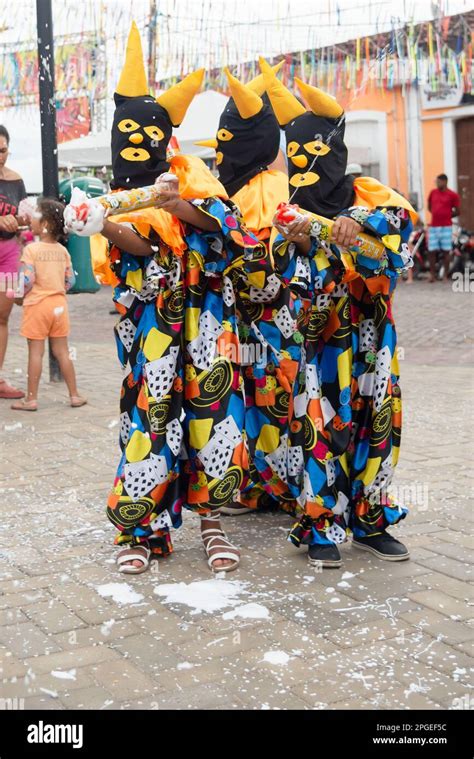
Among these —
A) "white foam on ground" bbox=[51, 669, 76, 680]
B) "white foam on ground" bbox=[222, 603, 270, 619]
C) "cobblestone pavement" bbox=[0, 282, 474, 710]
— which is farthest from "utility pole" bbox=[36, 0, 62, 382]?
"white foam on ground" bbox=[51, 669, 76, 680]

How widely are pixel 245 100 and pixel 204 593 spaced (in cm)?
205

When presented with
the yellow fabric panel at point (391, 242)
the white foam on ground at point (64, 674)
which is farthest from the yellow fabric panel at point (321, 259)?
the white foam on ground at point (64, 674)

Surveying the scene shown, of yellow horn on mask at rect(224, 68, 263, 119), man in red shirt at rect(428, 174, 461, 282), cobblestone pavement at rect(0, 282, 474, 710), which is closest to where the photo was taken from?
cobblestone pavement at rect(0, 282, 474, 710)

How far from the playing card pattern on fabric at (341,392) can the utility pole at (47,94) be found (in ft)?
14.2

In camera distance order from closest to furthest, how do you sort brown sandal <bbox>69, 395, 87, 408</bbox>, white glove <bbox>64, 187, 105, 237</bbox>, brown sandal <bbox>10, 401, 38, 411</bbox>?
white glove <bbox>64, 187, 105, 237</bbox> < brown sandal <bbox>10, 401, 38, 411</bbox> < brown sandal <bbox>69, 395, 87, 408</bbox>

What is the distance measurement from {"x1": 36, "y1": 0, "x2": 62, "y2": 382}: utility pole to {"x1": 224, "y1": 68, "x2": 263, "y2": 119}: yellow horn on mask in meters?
3.66

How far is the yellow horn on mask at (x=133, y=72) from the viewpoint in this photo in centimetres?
354

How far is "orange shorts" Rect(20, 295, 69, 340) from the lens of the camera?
21.9 ft

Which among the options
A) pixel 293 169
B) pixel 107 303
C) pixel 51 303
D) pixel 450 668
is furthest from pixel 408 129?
pixel 450 668

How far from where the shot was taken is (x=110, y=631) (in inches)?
120

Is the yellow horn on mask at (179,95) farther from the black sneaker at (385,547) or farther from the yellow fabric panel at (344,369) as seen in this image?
the black sneaker at (385,547)

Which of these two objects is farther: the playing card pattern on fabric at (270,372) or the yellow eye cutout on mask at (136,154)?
the playing card pattern on fabric at (270,372)

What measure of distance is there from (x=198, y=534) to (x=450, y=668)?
1.59 meters

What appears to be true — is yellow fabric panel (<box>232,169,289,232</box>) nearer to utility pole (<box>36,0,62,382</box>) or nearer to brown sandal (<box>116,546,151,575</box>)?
brown sandal (<box>116,546,151,575</box>)
